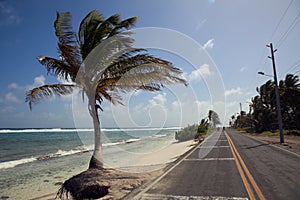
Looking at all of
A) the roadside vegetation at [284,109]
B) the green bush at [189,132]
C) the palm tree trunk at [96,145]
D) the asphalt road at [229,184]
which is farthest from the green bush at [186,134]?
the palm tree trunk at [96,145]

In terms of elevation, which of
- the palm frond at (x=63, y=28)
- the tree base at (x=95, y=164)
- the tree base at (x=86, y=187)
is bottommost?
the tree base at (x=86, y=187)

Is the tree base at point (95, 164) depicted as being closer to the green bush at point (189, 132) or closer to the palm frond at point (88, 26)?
the palm frond at point (88, 26)

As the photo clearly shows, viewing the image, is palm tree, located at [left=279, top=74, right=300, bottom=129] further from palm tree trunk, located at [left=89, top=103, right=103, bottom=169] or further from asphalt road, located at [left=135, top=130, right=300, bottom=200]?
palm tree trunk, located at [left=89, top=103, right=103, bottom=169]

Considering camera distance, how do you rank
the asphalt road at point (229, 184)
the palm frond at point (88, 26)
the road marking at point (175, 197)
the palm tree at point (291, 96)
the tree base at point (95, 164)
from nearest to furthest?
the road marking at point (175, 197)
the asphalt road at point (229, 184)
the tree base at point (95, 164)
the palm frond at point (88, 26)
the palm tree at point (291, 96)

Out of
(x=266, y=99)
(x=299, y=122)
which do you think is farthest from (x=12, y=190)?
(x=266, y=99)

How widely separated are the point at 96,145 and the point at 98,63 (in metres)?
3.65

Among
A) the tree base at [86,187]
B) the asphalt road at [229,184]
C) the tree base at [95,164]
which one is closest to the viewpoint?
the asphalt road at [229,184]

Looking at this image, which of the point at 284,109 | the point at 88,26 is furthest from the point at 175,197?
the point at 284,109

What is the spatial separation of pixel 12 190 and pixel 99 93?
7.93 metres

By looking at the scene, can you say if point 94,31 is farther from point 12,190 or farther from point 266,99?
point 266,99

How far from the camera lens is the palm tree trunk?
9.00m

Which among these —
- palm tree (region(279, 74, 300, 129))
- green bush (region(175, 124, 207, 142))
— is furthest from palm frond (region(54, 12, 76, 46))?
palm tree (region(279, 74, 300, 129))

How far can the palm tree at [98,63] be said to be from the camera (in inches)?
361

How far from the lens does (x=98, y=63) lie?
934cm
